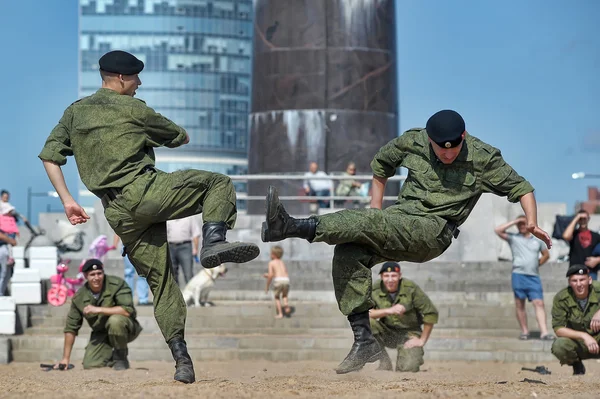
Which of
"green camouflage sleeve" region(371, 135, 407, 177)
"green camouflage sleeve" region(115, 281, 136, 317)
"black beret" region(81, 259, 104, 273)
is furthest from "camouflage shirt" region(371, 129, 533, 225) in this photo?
"black beret" region(81, 259, 104, 273)

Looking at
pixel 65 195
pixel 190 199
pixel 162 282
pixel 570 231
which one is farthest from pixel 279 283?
pixel 65 195

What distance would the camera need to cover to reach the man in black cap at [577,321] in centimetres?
1279

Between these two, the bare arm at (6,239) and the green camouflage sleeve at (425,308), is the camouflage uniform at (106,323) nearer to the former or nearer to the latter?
the green camouflage sleeve at (425,308)

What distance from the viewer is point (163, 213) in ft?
29.0

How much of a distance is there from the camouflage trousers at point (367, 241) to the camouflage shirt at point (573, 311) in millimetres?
4232

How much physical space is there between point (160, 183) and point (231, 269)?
42.0 ft

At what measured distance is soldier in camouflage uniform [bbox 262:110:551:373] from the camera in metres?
8.92

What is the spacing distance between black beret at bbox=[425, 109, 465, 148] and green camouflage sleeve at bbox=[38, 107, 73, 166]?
8.11ft

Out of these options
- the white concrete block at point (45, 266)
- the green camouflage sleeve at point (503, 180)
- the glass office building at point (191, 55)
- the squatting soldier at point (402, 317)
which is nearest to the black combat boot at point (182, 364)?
the green camouflage sleeve at point (503, 180)

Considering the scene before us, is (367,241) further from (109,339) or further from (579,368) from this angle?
(109,339)

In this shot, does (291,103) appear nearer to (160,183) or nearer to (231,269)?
(231,269)

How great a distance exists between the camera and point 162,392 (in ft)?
26.8

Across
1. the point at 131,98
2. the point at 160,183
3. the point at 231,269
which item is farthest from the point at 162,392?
the point at 231,269

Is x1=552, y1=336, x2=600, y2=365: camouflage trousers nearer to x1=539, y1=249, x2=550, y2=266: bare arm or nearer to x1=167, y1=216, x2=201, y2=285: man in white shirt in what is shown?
A: x1=539, y1=249, x2=550, y2=266: bare arm
